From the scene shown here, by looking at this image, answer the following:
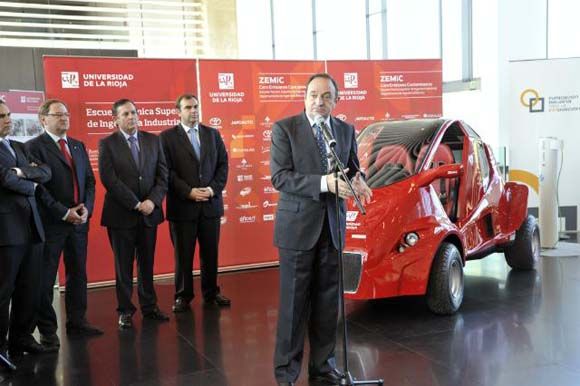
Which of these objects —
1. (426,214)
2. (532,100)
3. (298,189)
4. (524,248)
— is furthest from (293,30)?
(298,189)

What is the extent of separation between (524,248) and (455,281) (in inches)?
65.6

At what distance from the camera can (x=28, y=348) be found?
400 cm

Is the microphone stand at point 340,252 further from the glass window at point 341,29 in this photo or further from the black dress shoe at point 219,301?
the glass window at point 341,29

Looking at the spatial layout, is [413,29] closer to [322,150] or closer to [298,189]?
[322,150]

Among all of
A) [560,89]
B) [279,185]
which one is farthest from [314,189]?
[560,89]

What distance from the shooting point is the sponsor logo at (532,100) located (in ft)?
24.9

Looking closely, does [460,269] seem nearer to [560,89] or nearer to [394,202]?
[394,202]

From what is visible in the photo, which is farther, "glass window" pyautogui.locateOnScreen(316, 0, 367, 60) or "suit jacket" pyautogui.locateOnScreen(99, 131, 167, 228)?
"glass window" pyautogui.locateOnScreen(316, 0, 367, 60)

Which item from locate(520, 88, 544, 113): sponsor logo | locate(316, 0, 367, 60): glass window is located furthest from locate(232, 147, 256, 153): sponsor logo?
locate(316, 0, 367, 60): glass window

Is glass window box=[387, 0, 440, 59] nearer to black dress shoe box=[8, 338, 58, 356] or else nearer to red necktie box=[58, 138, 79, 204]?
red necktie box=[58, 138, 79, 204]

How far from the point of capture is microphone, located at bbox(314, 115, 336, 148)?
2694 millimetres

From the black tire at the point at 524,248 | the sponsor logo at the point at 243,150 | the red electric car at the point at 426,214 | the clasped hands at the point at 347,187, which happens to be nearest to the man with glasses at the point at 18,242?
the clasped hands at the point at 347,187

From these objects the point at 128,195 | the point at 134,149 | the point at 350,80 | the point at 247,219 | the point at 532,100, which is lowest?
the point at 247,219

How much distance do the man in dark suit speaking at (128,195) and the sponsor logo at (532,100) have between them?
5.15m
